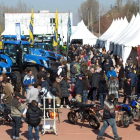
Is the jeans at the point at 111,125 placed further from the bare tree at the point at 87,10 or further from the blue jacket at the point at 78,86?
the bare tree at the point at 87,10

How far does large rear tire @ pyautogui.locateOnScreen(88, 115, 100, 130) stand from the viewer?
13.0m

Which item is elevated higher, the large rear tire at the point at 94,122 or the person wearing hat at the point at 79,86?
the person wearing hat at the point at 79,86

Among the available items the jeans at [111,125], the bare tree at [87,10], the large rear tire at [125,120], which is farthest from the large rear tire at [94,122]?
the bare tree at [87,10]

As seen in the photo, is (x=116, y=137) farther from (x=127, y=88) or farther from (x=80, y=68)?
(x=80, y=68)

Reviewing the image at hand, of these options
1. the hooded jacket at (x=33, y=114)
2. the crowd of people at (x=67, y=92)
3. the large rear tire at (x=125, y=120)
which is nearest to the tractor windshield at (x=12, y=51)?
the crowd of people at (x=67, y=92)

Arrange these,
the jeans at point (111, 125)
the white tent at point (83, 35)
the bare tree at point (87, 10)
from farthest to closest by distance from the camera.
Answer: the bare tree at point (87, 10) → the white tent at point (83, 35) → the jeans at point (111, 125)

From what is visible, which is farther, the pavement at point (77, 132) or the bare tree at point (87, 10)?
the bare tree at point (87, 10)

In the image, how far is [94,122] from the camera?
43.1 feet

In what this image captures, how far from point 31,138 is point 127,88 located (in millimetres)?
6992

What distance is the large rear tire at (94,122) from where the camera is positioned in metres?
13.0

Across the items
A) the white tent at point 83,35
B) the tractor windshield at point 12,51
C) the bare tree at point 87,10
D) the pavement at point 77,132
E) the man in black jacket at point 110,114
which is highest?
the bare tree at point 87,10

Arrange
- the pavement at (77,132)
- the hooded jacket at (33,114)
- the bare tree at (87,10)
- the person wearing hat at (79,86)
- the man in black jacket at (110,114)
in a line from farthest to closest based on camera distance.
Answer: the bare tree at (87,10) → the person wearing hat at (79,86) → the pavement at (77,132) → the man in black jacket at (110,114) → the hooded jacket at (33,114)

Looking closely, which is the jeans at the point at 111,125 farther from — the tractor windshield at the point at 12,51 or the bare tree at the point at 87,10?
the bare tree at the point at 87,10

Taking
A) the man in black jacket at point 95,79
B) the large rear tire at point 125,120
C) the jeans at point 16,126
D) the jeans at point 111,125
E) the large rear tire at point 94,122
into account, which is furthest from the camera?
the man in black jacket at point 95,79
